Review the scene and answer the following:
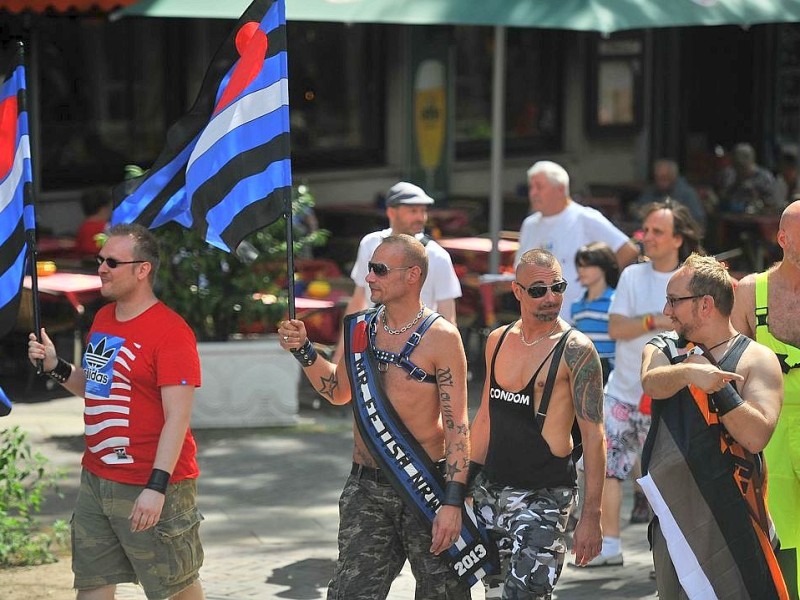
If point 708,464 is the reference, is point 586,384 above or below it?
above

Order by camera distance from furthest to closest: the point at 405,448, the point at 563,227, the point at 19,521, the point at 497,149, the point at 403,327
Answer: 1. the point at 497,149
2. the point at 563,227
3. the point at 19,521
4. the point at 403,327
5. the point at 405,448

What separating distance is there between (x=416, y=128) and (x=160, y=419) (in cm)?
1173

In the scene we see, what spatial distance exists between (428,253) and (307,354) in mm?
2303

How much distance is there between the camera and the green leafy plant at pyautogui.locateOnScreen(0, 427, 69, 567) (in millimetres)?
6789

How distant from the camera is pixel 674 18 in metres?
12.1

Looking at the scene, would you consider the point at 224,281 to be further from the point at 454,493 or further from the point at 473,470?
the point at 454,493

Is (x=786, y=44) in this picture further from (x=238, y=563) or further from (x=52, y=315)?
(x=238, y=563)

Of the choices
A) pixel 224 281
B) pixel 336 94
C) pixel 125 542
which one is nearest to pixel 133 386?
pixel 125 542

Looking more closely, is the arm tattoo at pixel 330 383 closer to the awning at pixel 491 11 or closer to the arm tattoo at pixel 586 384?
the arm tattoo at pixel 586 384

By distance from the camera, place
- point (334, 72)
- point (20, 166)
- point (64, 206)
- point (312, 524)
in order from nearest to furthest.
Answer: point (20, 166), point (312, 524), point (64, 206), point (334, 72)

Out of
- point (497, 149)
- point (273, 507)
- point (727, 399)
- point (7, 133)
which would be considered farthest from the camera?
point (497, 149)

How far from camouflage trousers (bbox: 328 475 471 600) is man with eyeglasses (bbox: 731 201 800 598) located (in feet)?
4.05

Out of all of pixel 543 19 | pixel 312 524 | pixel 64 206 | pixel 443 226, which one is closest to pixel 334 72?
pixel 443 226

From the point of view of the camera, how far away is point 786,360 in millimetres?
5547
